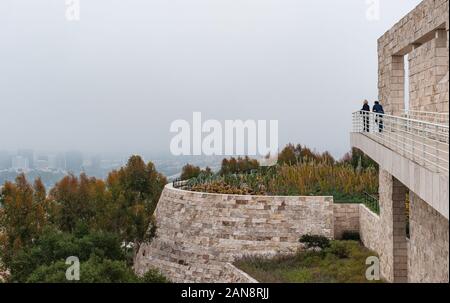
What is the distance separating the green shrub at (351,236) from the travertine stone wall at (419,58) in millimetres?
5418

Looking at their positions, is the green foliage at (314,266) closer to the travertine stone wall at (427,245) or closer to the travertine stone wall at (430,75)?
the travertine stone wall at (427,245)

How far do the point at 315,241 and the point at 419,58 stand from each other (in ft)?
22.4

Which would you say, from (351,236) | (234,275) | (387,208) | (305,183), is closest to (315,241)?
(351,236)

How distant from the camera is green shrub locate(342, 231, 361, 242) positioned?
18086 mm

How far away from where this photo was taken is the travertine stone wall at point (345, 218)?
18453 millimetres

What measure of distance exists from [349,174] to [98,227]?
990cm

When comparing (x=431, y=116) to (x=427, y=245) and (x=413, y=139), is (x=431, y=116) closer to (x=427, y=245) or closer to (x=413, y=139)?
(x=413, y=139)

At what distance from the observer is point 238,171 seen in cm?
2653

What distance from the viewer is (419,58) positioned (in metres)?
12.1

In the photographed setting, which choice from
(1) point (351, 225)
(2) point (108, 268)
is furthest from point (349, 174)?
(2) point (108, 268)

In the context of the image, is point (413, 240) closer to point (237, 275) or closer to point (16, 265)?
point (237, 275)
